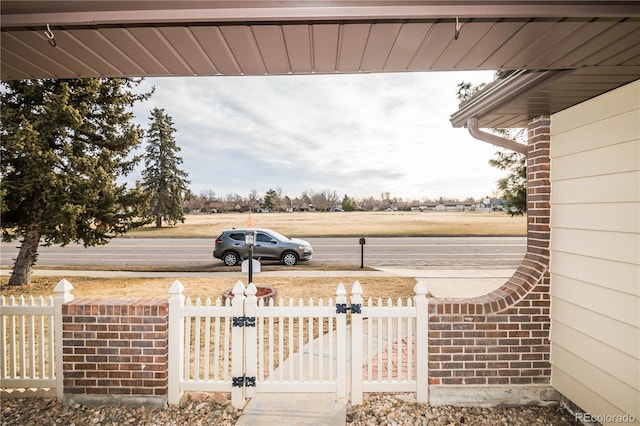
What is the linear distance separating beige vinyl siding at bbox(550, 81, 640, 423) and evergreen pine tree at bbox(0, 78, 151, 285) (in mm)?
10682

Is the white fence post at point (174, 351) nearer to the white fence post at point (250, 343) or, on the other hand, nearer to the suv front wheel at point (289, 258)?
the white fence post at point (250, 343)

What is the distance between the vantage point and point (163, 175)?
41.6 metres

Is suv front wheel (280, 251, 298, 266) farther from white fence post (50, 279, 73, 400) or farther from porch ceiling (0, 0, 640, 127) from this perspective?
porch ceiling (0, 0, 640, 127)

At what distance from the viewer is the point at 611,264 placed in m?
3.01

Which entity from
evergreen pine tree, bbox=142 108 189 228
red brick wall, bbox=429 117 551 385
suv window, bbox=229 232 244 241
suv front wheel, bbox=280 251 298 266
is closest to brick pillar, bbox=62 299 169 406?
red brick wall, bbox=429 117 551 385

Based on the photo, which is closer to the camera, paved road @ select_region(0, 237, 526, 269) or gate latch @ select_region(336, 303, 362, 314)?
gate latch @ select_region(336, 303, 362, 314)

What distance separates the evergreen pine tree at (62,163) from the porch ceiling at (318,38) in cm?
793

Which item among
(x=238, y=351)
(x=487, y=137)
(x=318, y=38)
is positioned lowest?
(x=238, y=351)

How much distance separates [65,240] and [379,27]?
1077cm

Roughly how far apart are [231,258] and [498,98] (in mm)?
11785

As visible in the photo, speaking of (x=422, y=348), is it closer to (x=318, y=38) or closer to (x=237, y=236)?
(x=318, y=38)

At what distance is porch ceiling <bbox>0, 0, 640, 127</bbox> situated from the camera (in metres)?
1.72

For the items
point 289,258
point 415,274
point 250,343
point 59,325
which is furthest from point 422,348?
point 289,258

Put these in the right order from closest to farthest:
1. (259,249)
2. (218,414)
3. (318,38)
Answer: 1. (318,38)
2. (218,414)
3. (259,249)
